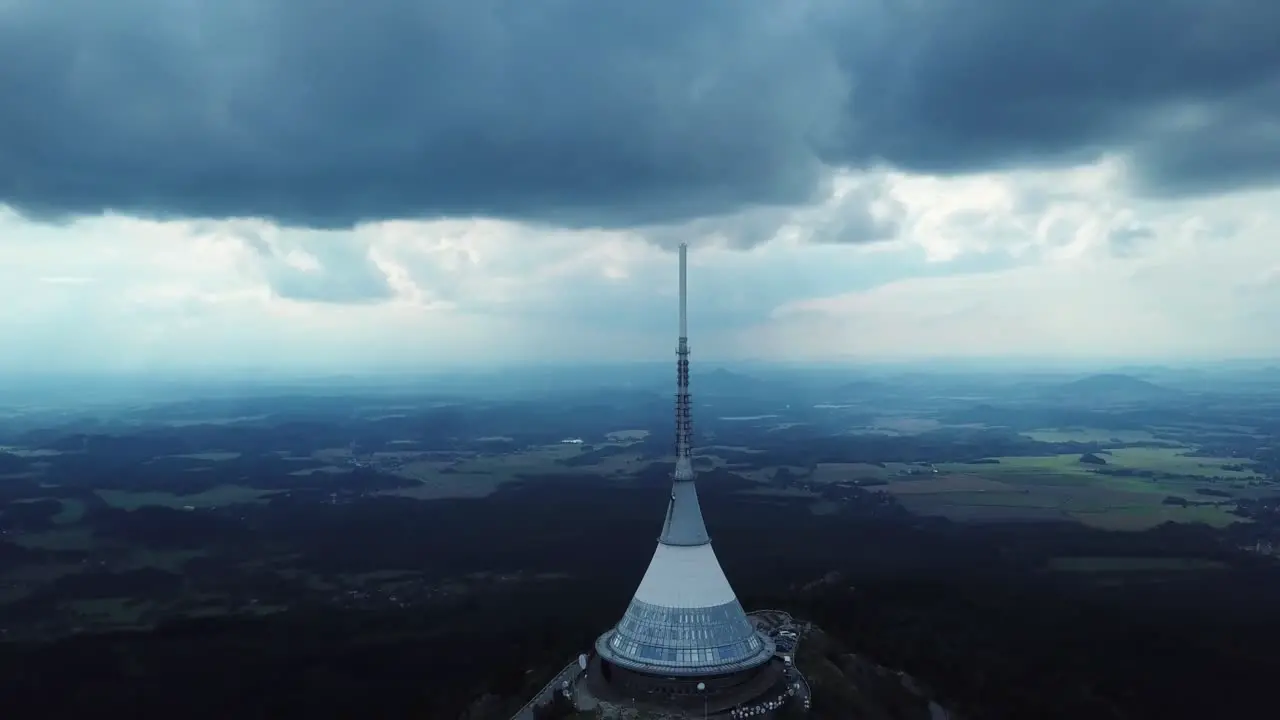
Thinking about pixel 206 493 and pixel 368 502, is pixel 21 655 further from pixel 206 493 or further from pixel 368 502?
pixel 206 493

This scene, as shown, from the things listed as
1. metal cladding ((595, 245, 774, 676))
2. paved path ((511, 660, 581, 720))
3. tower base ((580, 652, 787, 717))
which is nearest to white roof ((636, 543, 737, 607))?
metal cladding ((595, 245, 774, 676))

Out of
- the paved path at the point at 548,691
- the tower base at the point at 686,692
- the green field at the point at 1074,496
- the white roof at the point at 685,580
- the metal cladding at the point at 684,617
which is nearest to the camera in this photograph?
the tower base at the point at 686,692

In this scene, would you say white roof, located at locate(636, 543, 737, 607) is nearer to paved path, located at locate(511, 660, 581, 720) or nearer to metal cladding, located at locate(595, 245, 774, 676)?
metal cladding, located at locate(595, 245, 774, 676)

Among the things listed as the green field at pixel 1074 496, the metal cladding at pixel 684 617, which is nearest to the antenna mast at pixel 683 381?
the metal cladding at pixel 684 617

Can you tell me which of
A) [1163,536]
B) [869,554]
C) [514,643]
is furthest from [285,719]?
[1163,536]

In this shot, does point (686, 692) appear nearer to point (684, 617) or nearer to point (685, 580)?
point (684, 617)

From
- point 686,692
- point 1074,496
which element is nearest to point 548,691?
point 686,692

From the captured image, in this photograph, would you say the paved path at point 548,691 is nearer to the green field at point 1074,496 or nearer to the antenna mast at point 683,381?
the antenna mast at point 683,381
